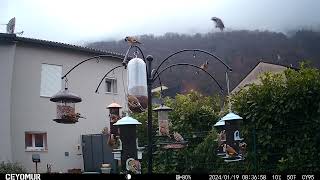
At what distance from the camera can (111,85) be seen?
495 inches

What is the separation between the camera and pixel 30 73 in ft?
35.2

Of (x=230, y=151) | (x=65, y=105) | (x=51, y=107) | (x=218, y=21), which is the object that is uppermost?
(x=218, y=21)

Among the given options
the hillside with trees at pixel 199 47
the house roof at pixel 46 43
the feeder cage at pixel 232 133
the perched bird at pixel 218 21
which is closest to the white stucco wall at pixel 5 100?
the house roof at pixel 46 43

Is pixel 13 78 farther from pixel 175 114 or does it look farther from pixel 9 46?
pixel 175 114

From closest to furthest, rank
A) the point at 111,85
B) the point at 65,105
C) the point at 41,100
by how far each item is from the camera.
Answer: the point at 65,105
the point at 41,100
the point at 111,85

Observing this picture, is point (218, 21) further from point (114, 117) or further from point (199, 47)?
point (199, 47)

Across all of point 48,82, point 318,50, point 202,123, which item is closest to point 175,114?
point 202,123

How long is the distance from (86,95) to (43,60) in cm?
149

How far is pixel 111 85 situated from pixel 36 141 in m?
2.67

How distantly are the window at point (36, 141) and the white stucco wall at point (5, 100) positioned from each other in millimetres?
556

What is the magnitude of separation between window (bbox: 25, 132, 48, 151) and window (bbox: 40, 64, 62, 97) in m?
0.97

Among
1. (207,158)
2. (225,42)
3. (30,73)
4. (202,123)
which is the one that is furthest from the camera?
(30,73)

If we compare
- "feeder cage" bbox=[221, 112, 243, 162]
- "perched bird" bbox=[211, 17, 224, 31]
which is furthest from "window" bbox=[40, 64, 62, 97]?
"feeder cage" bbox=[221, 112, 243, 162]

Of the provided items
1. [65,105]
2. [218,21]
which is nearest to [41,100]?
[65,105]
